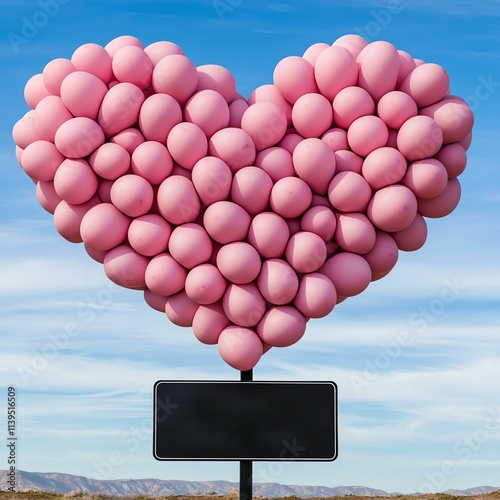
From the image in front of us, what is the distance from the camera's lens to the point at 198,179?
7219 millimetres

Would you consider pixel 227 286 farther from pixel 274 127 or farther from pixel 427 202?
pixel 427 202

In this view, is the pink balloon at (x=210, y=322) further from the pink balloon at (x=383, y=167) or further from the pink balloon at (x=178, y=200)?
the pink balloon at (x=383, y=167)

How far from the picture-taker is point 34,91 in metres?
7.88

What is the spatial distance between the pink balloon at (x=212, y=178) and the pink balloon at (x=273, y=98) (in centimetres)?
77

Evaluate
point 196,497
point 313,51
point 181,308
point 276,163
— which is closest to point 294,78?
point 313,51

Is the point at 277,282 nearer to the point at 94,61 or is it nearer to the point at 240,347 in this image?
the point at 240,347

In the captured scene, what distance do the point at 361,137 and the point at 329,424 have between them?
7.75ft

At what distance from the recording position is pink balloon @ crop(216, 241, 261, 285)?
23.4 feet

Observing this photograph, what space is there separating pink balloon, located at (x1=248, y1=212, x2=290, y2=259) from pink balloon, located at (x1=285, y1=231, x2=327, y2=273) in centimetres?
8

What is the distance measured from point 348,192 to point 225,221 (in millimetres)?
1027

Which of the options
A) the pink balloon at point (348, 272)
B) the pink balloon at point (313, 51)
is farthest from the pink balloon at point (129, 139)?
the pink balloon at point (348, 272)

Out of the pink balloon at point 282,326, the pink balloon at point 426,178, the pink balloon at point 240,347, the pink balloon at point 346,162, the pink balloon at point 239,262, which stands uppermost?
the pink balloon at point 346,162

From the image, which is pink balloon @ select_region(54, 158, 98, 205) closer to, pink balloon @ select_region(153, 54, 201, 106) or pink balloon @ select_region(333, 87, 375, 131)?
pink balloon @ select_region(153, 54, 201, 106)

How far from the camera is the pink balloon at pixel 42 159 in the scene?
7.51m
